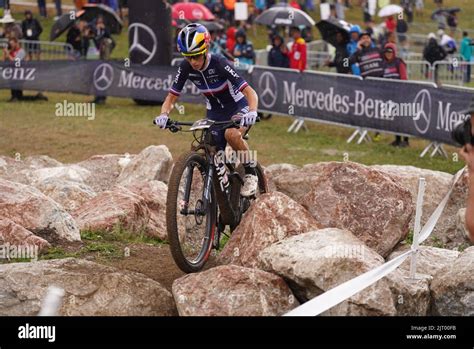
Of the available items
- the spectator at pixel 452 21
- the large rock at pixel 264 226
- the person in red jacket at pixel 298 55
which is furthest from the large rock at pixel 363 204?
the spectator at pixel 452 21

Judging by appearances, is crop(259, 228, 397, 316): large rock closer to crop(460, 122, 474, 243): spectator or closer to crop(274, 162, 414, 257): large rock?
crop(274, 162, 414, 257): large rock

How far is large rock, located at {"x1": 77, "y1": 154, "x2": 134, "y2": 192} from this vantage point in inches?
586

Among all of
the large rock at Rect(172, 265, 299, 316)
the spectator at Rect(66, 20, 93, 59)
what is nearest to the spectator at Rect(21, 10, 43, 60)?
the spectator at Rect(66, 20, 93, 59)

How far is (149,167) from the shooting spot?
14.4 meters

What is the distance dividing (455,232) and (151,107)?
14.9 meters

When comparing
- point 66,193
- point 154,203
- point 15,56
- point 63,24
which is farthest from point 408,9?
point 154,203

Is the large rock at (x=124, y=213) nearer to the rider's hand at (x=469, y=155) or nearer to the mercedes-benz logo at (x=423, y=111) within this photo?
the rider's hand at (x=469, y=155)

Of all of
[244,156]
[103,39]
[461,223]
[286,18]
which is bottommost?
[461,223]

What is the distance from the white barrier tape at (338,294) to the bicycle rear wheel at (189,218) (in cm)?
171

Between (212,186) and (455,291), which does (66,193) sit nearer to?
(212,186)

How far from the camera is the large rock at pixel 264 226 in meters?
9.52

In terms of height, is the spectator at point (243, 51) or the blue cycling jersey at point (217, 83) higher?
the blue cycling jersey at point (217, 83)

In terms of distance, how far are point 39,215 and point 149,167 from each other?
4434mm
